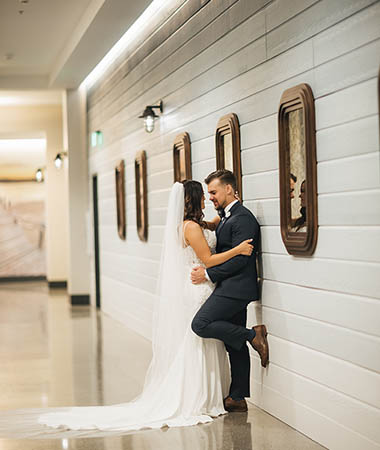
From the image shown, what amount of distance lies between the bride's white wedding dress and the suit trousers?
4.3 inches

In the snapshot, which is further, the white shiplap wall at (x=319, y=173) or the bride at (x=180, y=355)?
the bride at (x=180, y=355)

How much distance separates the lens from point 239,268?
207 inches

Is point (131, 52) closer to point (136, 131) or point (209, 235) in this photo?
point (136, 131)

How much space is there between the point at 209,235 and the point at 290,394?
1.28m

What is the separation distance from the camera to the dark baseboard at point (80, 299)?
44.2ft

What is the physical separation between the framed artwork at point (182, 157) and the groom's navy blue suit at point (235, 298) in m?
1.88

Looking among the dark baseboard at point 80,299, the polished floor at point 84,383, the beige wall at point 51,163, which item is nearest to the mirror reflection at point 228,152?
the polished floor at point 84,383

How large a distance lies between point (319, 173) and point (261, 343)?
4.81 feet

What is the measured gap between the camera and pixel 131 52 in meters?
9.66

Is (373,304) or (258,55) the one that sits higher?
(258,55)

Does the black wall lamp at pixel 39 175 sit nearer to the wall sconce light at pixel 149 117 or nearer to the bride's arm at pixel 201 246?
the wall sconce light at pixel 149 117

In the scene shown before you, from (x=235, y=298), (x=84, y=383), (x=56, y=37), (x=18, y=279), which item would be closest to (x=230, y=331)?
(x=235, y=298)

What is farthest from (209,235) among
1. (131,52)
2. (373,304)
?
(131,52)

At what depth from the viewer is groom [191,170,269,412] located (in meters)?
5.24
